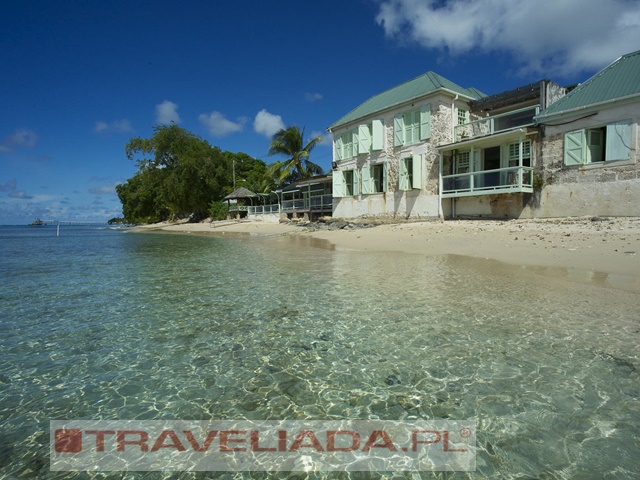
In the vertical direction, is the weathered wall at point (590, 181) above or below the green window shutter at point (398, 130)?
below

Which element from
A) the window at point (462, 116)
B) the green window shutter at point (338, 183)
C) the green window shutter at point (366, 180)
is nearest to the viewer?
the window at point (462, 116)

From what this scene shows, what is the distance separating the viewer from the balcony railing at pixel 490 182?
1566 centimetres

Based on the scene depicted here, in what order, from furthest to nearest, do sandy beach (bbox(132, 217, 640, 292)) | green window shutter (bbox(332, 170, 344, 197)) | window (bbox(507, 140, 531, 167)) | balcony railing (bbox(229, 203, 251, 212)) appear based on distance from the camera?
balcony railing (bbox(229, 203, 251, 212))
green window shutter (bbox(332, 170, 344, 197))
window (bbox(507, 140, 531, 167))
sandy beach (bbox(132, 217, 640, 292))

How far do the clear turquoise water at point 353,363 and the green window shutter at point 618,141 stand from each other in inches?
398

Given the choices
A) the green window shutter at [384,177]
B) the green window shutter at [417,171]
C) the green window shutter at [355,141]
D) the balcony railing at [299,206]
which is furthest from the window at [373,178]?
the balcony railing at [299,206]

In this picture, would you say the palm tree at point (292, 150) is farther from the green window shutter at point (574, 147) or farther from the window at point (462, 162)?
the green window shutter at point (574, 147)

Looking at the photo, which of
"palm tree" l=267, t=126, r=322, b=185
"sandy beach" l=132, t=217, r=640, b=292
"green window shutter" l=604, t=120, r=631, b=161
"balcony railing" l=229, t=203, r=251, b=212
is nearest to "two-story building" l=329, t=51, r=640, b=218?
"green window shutter" l=604, t=120, r=631, b=161

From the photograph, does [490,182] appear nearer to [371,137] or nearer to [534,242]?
[534,242]

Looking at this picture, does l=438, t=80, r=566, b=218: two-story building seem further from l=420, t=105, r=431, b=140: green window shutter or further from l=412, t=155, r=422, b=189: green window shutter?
l=420, t=105, r=431, b=140: green window shutter

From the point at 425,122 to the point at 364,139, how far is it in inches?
185

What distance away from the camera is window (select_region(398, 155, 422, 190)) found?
64.9ft

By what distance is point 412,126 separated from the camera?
67.3ft

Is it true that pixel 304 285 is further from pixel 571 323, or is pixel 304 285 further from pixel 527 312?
pixel 571 323

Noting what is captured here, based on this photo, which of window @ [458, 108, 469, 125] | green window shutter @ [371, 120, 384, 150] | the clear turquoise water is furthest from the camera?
green window shutter @ [371, 120, 384, 150]
